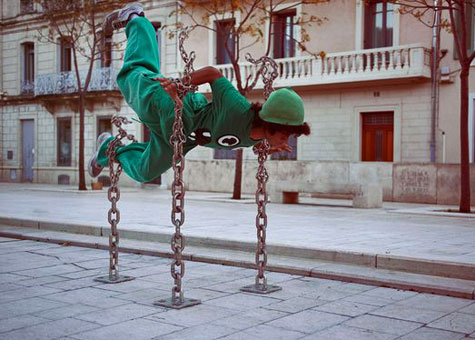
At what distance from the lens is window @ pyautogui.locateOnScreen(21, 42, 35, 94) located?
32.0m

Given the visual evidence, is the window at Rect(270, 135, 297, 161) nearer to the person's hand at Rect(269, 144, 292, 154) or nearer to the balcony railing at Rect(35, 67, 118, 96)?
the balcony railing at Rect(35, 67, 118, 96)

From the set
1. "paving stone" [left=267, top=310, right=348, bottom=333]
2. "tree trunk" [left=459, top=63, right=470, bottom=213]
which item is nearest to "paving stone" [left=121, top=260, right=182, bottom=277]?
"paving stone" [left=267, top=310, right=348, bottom=333]

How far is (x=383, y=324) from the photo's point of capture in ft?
16.8

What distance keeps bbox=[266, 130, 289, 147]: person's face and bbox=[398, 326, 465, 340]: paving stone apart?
2.00 metres

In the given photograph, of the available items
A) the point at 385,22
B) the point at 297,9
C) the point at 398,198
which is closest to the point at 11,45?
the point at 297,9

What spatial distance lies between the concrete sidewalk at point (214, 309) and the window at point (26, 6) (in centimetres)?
2679

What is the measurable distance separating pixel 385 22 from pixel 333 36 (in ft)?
6.09

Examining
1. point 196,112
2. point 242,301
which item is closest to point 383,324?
point 242,301

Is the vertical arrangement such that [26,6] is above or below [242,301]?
above

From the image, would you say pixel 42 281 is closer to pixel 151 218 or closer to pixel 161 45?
pixel 151 218

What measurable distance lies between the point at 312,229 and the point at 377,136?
11.8m

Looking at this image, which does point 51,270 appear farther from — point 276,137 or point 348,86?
point 348,86

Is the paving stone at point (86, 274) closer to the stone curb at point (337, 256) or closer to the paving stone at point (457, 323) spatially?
the stone curb at point (337, 256)

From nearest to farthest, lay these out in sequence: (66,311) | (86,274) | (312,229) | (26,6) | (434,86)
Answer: (66,311), (86,274), (312,229), (434,86), (26,6)
